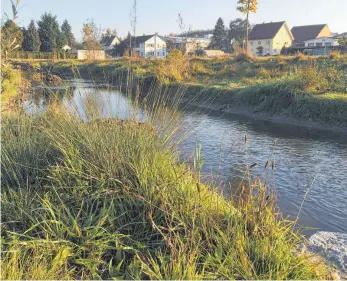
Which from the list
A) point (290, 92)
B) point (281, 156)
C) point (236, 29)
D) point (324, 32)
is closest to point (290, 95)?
point (290, 92)

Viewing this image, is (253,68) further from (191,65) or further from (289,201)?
(289,201)

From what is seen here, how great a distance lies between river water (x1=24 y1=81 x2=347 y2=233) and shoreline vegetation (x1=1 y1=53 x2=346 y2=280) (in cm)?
36

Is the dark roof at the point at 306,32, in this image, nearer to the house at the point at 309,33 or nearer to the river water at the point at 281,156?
the house at the point at 309,33

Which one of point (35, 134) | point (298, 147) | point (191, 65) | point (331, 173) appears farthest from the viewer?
point (191, 65)

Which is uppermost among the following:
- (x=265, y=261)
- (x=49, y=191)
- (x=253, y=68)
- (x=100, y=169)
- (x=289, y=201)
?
(x=253, y=68)

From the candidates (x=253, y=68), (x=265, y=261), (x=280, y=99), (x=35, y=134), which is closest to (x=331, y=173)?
(x=265, y=261)

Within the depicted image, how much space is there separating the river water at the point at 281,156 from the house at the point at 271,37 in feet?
152

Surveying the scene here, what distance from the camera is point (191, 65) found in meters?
19.5

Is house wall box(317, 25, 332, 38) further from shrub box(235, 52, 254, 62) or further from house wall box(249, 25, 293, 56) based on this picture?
shrub box(235, 52, 254, 62)

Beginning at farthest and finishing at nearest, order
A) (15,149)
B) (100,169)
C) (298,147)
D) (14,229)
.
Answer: (298,147) → (15,149) → (100,169) → (14,229)

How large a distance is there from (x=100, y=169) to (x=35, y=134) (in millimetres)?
1390

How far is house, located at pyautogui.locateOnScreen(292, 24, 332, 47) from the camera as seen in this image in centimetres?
5878

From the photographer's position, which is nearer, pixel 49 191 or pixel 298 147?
pixel 49 191

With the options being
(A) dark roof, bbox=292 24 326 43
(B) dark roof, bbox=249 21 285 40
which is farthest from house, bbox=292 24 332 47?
(B) dark roof, bbox=249 21 285 40
